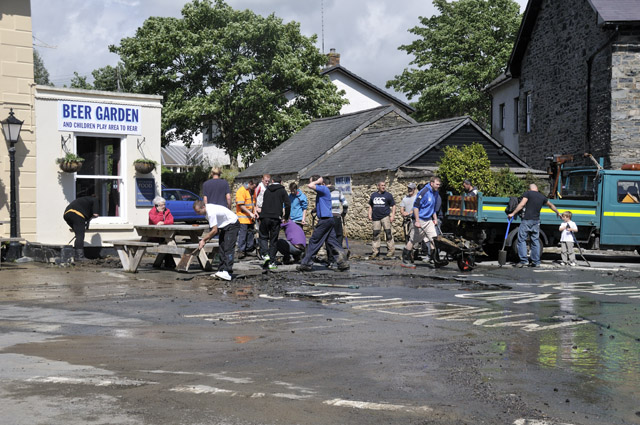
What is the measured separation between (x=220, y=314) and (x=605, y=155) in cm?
1943

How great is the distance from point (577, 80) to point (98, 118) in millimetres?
17970

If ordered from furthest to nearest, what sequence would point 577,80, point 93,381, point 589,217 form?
point 577,80 → point 589,217 → point 93,381

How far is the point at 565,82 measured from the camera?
96.0ft

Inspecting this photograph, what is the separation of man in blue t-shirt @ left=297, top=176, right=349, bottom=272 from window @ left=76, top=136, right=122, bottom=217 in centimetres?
543

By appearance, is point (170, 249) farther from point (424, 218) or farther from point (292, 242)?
point (424, 218)

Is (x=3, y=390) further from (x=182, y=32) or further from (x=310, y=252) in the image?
(x=182, y=32)

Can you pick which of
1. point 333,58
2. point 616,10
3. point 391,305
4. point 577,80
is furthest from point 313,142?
point 391,305

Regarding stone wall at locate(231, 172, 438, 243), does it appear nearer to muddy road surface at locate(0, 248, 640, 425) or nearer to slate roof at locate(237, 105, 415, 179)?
slate roof at locate(237, 105, 415, 179)

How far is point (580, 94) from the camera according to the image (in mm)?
27781

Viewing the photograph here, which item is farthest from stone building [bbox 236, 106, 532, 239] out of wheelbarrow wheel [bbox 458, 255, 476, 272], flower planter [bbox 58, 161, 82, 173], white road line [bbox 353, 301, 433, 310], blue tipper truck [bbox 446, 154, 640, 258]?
white road line [bbox 353, 301, 433, 310]

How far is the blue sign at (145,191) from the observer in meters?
18.1

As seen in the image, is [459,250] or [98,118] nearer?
[459,250]

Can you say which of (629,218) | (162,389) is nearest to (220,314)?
(162,389)

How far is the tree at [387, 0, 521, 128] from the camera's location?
1890 inches
